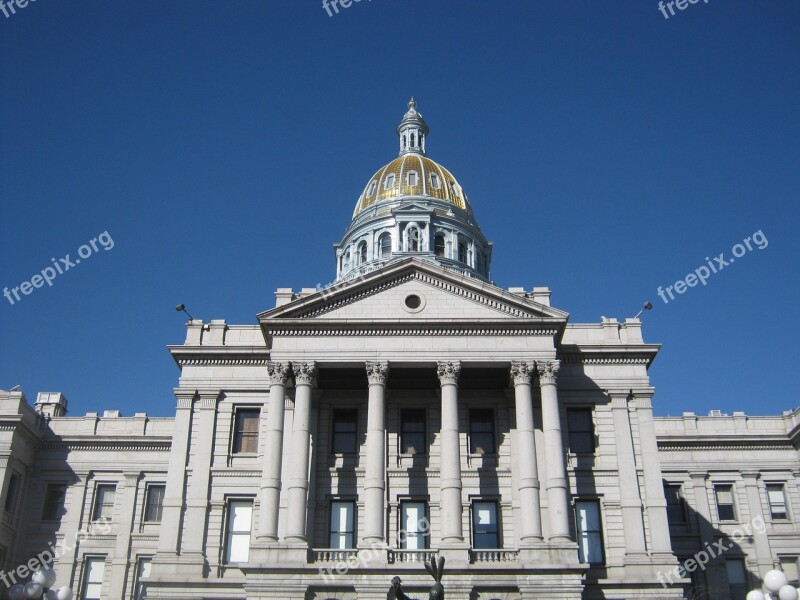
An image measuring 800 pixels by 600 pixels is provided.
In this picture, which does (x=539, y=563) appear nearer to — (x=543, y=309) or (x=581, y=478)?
(x=581, y=478)

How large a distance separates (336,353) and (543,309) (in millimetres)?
8946

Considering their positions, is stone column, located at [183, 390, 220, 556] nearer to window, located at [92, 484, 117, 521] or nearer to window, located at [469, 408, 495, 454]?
window, located at [469, 408, 495, 454]

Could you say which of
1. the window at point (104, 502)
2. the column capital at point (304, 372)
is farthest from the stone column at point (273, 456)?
the window at point (104, 502)

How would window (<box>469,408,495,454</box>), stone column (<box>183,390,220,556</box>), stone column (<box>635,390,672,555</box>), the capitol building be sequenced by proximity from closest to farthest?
the capitol building, stone column (<box>635,390,672,555</box>), stone column (<box>183,390,220,556</box>), window (<box>469,408,495,454</box>)

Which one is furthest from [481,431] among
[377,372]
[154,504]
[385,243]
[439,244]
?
[385,243]

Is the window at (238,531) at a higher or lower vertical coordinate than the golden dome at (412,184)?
lower

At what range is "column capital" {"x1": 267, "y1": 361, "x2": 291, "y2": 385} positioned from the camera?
3831 centimetres

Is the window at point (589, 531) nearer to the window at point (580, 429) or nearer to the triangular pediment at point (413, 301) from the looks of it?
the window at point (580, 429)

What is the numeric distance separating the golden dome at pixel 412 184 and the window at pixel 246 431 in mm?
35251

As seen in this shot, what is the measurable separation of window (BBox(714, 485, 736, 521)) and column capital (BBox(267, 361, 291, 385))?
26171 mm

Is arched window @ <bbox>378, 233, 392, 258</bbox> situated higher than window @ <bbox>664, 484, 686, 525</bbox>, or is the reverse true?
arched window @ <bbox>378, 233, 392, 258</bbox>

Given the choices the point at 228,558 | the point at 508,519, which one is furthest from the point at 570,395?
the point at 228,558

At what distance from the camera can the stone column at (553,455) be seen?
35156 millimetres

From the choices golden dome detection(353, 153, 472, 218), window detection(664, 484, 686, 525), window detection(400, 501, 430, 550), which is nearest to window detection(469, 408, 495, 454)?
window detection(400, 501, 430, 550)
